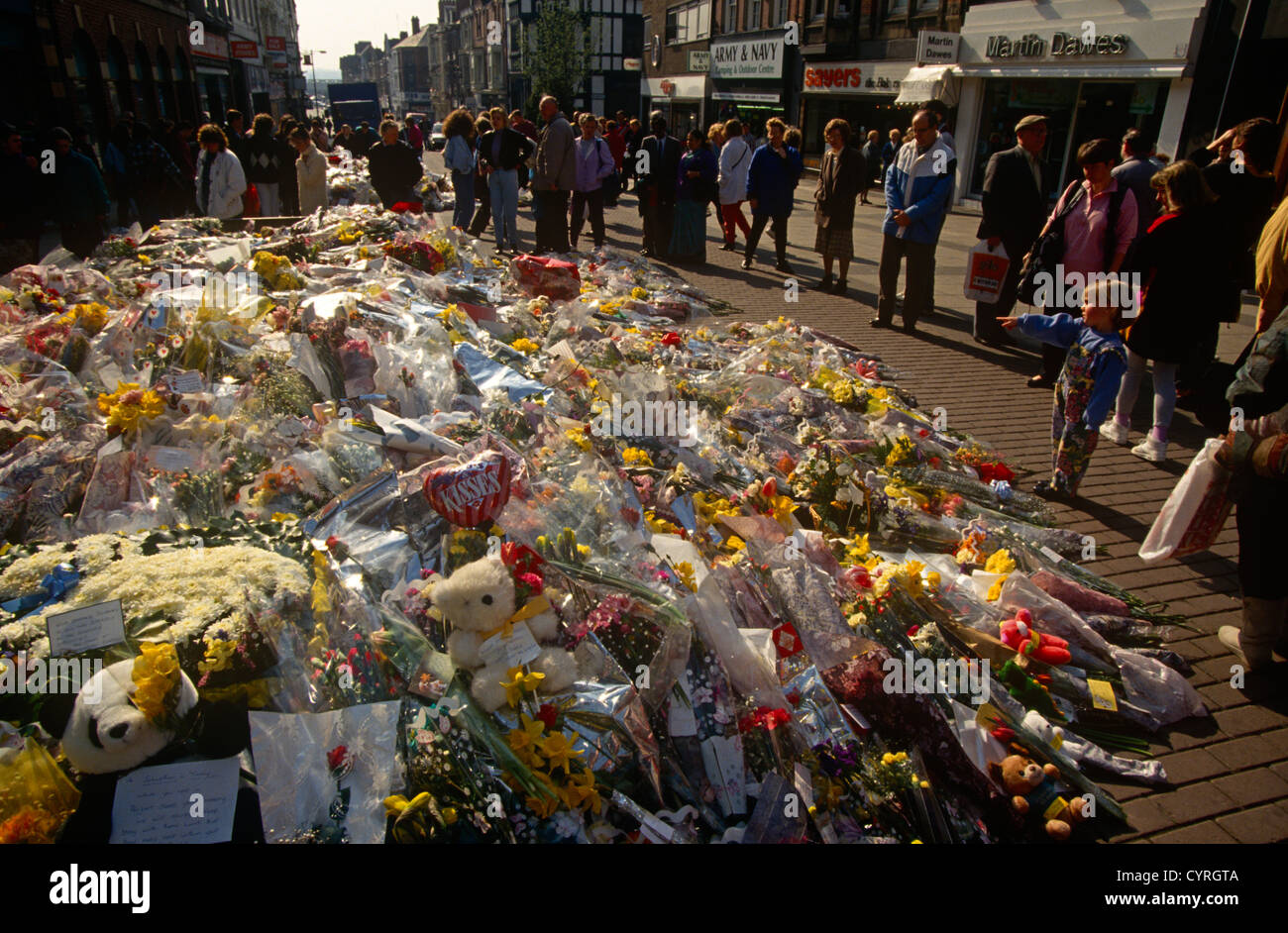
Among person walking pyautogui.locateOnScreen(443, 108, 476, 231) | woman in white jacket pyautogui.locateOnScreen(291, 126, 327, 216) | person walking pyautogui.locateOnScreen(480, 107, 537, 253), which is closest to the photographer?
woman in white jacket pyautogui.locateOnScreen(291, 126, 327, 216)

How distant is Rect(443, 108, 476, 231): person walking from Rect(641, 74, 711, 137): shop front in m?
24.6

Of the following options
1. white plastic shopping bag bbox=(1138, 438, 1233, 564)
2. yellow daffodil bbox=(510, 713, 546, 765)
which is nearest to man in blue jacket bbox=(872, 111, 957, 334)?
white plastic shopping bag bbox=(1138, 438, 1233, 564)

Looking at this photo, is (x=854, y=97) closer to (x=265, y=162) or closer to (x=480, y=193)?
(x=480, y=193)

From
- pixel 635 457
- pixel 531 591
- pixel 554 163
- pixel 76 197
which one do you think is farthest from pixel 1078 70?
pixel 531 591

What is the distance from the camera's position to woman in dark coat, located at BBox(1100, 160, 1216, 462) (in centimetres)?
502

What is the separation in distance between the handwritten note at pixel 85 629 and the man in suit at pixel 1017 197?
7.41 metres

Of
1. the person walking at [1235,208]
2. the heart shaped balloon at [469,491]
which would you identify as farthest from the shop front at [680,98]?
the heart shaped balloon at [469,491]

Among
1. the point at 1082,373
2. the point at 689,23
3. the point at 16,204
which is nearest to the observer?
the point at 1082,373

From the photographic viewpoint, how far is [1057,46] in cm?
1680

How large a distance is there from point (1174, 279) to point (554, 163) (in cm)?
754

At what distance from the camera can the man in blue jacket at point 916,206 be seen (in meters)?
7.55
